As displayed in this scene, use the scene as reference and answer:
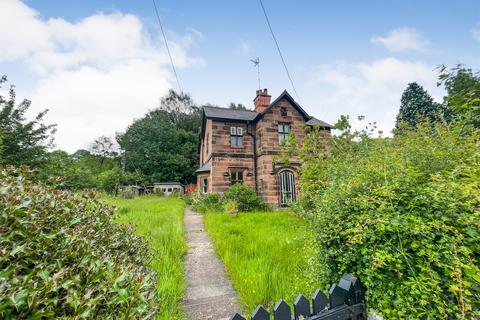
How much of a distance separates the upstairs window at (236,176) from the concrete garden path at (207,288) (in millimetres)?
7795

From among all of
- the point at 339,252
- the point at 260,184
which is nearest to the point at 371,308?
the point at 339,252

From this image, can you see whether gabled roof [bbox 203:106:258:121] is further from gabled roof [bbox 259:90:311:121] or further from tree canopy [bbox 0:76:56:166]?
tree canopy [bbox 0:76:56:166]

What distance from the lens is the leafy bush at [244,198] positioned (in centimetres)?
1065

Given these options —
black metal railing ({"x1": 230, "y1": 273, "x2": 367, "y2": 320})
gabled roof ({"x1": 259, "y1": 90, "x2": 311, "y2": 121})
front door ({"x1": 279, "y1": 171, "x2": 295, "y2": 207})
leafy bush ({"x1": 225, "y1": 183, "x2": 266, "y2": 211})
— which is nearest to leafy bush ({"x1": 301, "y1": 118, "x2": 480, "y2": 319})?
black metal railing ({"x1": 230, "y1": 273, "x2": 367, "y2": 320})

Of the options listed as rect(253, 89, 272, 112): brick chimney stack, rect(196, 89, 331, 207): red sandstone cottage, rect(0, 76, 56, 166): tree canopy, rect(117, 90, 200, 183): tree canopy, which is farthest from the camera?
rect(117, 90, 200, 183): tree canopy

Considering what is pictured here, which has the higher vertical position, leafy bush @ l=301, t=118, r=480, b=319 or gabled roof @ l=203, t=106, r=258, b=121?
gabled roof @ l=203, t=106, r=258, b=121

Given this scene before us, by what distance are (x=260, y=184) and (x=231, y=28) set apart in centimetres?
876

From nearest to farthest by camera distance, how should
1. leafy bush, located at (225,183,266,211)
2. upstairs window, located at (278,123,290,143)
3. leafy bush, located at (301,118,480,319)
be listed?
leafy bush, located at (301,118,480,319) → leafy bush, located at (225,183,266,211) → upstairs window, located at (278,123,290,143)

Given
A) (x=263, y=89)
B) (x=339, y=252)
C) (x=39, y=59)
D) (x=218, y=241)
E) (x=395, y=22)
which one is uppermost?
(x=263, y=89)

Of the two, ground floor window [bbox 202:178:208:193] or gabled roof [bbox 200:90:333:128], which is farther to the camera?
ground floor window [bbox 202:178:208:193]

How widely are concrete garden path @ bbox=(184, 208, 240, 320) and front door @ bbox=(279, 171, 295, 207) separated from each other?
815 cm

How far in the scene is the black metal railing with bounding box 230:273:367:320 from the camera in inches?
45.6

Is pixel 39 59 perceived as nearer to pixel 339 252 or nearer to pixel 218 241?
pixel 218 241

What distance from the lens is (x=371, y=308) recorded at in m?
1.52
